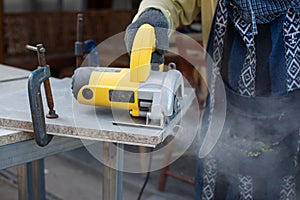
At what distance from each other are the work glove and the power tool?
4cm

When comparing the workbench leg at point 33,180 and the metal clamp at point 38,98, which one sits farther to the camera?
the workbench leg at point 33,180

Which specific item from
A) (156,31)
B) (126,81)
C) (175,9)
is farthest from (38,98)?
(175,9)

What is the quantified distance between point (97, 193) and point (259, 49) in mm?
1635

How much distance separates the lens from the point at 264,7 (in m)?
1.05

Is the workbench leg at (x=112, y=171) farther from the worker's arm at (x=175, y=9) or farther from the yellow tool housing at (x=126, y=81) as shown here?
the worker's arm at (x=175, y=9)

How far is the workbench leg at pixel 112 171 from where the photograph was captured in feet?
3.57

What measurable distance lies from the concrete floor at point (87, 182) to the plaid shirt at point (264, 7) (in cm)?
154

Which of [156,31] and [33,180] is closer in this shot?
[156,31]

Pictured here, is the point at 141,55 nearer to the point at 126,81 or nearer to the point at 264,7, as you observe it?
the point at 126,81

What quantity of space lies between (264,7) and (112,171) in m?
0.60

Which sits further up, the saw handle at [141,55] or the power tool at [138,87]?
the saw handle at [141,55]

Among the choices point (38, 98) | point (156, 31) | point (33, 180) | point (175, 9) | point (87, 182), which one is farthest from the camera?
point (87, 182)

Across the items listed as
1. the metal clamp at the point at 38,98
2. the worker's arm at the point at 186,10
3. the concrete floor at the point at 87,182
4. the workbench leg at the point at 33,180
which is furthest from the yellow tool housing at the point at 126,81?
the concrete floor at the point at 87,182

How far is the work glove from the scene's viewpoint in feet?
3.34
